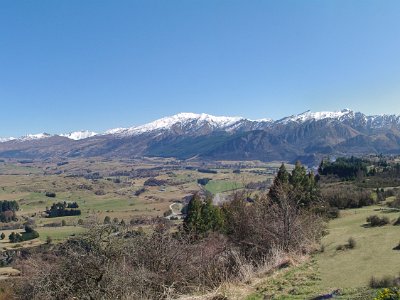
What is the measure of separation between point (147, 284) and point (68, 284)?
6.90 feet

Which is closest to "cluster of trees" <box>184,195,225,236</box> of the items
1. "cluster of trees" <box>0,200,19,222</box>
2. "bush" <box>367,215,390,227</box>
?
"bush" <box>367,215,390,227</box>

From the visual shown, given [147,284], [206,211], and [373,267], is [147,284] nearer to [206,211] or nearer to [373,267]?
[373,267]

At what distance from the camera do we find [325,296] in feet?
30.8

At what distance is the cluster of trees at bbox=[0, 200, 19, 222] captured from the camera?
3782 inches

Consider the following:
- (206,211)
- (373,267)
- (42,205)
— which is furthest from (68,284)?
(42,205)

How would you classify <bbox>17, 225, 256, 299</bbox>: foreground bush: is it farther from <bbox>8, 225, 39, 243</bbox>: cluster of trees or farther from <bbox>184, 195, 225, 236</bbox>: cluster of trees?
<bbox>8, 225, 39, 243</bbox>: cluster of trees

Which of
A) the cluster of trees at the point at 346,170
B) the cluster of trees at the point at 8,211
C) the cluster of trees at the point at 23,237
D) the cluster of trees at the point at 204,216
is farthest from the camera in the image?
the cluster of trees at the point at 8,211

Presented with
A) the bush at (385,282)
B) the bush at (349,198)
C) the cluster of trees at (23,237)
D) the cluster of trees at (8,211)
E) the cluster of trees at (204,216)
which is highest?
the bush at (385,282)

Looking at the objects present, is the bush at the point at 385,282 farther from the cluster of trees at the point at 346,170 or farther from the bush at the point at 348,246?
the cluster of trees at the point at 346,170

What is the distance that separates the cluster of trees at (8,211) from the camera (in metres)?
96.1

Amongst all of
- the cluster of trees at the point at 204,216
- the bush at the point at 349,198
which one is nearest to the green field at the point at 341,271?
the bush at the point at 349,198

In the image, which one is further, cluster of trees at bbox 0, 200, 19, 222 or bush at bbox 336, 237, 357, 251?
cluster of trees at bbox 0, 200, 19, 222

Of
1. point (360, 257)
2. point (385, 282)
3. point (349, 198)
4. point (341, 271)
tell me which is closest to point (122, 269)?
point (385, 282)

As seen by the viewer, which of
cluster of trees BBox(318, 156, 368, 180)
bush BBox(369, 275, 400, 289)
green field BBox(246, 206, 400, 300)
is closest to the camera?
bush BBox(369, 275, 400, 289)
